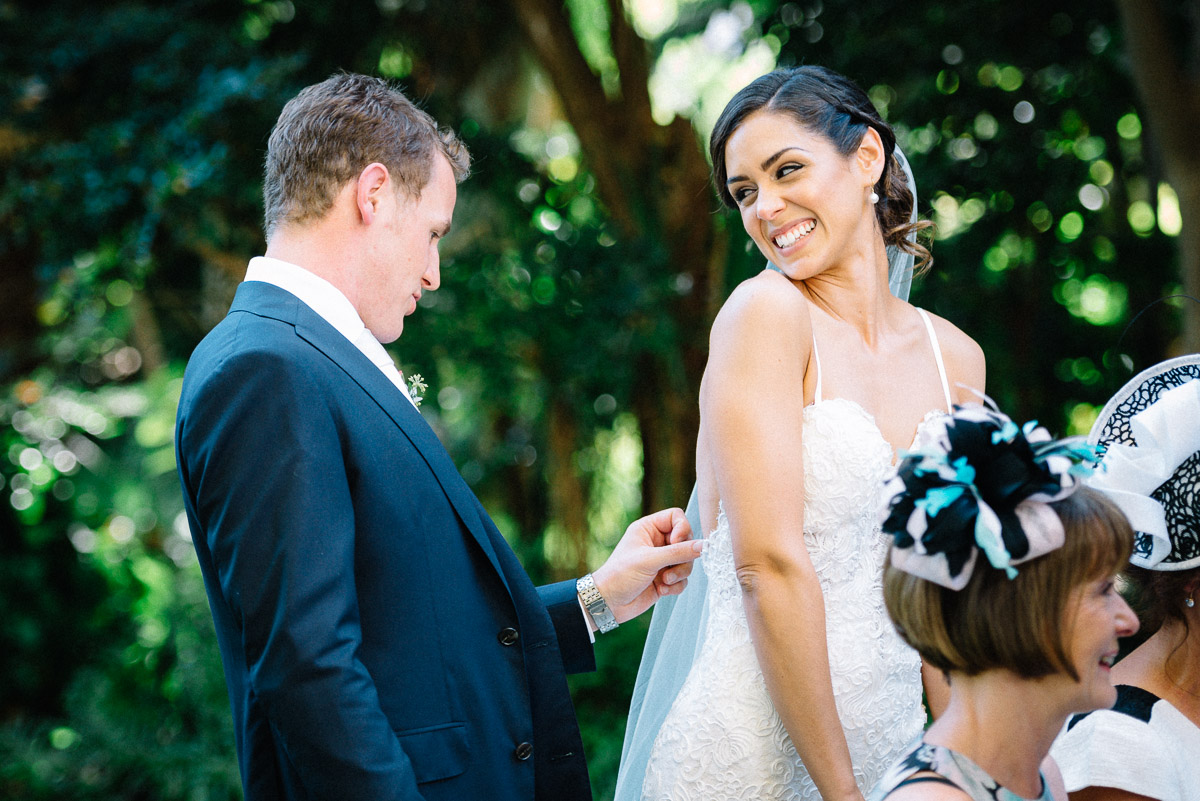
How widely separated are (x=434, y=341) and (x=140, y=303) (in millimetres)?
2428

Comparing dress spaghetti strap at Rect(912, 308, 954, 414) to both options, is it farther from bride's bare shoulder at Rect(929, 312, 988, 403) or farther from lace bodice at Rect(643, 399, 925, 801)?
lace bodice at Rect(643, 399, 925, 801)

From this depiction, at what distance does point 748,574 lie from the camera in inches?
67.7

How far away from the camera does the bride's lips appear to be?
1.97 meters

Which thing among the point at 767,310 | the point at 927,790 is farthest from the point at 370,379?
the point at 927,790

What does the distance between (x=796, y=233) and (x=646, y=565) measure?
73 cm

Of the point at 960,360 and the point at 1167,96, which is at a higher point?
the point at 1167,96

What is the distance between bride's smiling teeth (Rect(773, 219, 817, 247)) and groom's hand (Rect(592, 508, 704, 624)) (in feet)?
1.93

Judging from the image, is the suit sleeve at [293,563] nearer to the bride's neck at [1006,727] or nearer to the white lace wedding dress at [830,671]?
the white lace wedding dress at [830,671]

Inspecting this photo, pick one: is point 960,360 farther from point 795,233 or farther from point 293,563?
point 293,563

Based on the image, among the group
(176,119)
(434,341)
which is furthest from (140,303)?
(434,341)

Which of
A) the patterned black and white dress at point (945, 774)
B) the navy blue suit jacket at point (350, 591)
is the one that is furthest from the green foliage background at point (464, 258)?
the patterned black and white dress at point (945, 774)

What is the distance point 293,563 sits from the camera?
1470mm

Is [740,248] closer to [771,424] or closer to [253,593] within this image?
[771,424]

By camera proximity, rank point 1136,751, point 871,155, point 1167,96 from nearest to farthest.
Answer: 1. point 1136,751
2. point 871,155
3. point 1167,96
